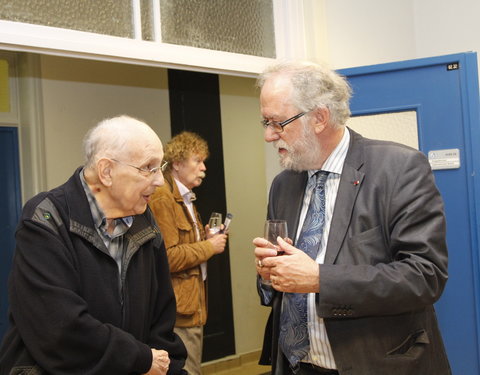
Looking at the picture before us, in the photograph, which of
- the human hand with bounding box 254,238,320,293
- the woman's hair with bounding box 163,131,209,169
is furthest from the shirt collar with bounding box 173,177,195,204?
the human hand with bounding box 254,238,320,293

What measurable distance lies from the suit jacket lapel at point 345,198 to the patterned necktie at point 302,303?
0.08 metres

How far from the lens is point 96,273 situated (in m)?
1.74

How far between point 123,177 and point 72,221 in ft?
0.70

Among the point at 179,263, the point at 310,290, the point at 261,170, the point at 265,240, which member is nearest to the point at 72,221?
the point at 265,240

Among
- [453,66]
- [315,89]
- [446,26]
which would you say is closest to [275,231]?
[315,89]

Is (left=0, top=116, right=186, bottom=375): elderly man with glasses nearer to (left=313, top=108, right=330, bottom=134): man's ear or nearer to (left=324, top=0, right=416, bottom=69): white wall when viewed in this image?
(left=313, top=108, right=330, bottom=134): man's ear

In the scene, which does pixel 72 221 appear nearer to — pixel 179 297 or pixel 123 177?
pixel 123 177

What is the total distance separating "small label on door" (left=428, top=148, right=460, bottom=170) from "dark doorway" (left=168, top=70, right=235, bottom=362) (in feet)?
9.41

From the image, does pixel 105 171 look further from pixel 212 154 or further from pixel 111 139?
pixel 212 154

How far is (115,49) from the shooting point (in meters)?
2.40

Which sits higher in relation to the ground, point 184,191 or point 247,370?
point 184,191

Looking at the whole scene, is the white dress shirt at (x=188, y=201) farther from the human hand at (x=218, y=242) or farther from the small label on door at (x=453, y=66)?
the small label on door at (x=453, y=66)

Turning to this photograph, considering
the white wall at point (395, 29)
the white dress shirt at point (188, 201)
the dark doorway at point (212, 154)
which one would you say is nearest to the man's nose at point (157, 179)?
the white dress shirt at point (188, 201)

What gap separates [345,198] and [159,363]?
0.79 metres
